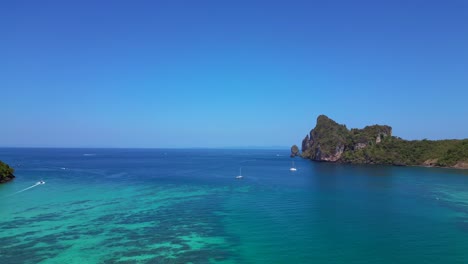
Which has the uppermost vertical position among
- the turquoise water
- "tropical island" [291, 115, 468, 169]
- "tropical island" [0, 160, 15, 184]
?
"tropical island" [291, 115, 468, 169]

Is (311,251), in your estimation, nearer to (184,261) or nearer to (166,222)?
(184,261)

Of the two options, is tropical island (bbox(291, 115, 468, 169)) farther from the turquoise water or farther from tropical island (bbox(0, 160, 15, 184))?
tropical island (bbox(0, 160, 15, 184))

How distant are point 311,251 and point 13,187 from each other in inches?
2990

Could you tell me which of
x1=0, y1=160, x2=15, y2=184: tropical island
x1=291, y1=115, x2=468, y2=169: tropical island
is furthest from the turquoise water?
x1=291, y1=115, x2=468, y2=169: tropical island

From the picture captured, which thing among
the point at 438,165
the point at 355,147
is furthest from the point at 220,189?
the point at 355,147

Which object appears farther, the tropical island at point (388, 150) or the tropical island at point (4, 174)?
the tropical island at point (388, 150)

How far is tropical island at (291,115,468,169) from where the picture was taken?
478 feet

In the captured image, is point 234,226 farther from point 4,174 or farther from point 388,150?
point 388,150

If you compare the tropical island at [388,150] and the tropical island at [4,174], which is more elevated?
the tropical island at [388,150]

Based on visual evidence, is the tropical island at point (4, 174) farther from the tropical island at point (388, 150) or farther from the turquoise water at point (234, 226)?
the tropical island at point (388, 150)

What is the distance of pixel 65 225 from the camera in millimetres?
45031

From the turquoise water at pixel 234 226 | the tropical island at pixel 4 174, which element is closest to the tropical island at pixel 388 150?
the turquoise water at pixel 234 226

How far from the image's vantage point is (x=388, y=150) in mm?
172625

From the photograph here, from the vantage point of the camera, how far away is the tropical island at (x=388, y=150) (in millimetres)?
145625
